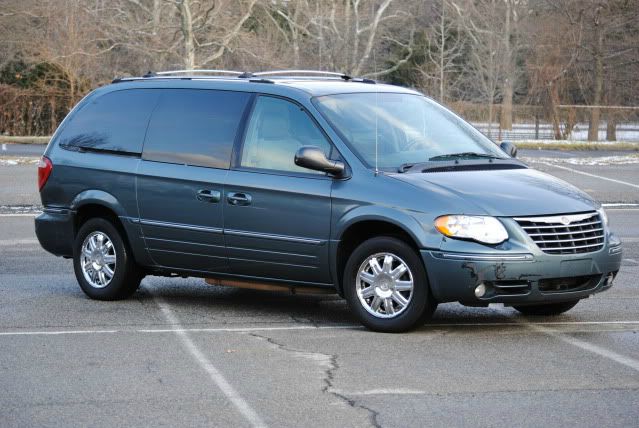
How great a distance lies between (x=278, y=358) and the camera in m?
7.66

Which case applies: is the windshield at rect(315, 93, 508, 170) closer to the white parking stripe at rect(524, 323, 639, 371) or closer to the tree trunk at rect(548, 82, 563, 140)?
the white parking stripe at rect(524, 323, 639, 371)

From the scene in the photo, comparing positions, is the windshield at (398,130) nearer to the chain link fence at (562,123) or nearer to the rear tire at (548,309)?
the rear tire at (548,309)

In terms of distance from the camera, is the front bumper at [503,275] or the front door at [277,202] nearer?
the front bumper at [503,275]

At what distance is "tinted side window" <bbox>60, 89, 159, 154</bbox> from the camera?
9977mm

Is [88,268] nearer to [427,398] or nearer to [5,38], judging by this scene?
[427,398]

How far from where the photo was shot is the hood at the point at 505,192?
8.20 m

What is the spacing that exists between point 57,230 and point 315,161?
2.84 meters

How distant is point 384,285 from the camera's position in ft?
27.8

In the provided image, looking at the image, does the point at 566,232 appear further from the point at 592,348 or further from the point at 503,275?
the point at 592,348

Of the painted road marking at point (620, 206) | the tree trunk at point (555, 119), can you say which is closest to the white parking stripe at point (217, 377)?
the painted road marking at point (620, 206)

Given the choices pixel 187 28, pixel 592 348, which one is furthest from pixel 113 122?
pixel 187 28

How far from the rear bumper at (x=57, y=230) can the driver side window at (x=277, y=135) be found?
1.93 m

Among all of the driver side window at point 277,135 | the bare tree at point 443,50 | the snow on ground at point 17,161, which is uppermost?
the bare tree at point 443,50

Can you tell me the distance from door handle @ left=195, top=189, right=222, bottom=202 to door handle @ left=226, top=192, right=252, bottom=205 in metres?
0.09
